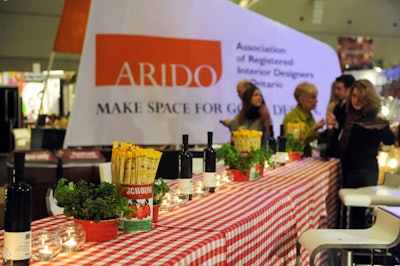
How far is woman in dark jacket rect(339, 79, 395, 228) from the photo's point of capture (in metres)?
4.53

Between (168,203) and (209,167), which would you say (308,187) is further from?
(168,203)

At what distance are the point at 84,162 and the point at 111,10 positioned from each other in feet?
5.65

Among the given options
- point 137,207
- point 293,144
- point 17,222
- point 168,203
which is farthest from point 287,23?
point 17,222

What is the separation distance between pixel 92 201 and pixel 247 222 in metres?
0.71

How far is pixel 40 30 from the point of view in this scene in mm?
17188

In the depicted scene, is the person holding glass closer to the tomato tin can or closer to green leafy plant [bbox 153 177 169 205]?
green leafy plant [bbox 153 177 169 205]

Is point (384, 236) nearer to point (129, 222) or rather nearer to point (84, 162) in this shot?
point (129, 222)

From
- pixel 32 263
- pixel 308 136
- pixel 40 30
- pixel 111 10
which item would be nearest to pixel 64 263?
pixel 32 263

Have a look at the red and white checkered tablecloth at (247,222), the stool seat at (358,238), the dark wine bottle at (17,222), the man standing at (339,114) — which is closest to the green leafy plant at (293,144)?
the man standing at (339,114)

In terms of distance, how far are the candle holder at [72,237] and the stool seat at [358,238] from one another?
124cm

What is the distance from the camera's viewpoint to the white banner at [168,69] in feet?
20.8

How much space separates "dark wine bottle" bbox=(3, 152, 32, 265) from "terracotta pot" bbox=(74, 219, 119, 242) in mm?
341

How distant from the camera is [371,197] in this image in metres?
3.84

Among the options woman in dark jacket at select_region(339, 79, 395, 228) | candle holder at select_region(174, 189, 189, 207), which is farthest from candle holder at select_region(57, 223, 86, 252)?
woman in dark jacket at select_region(339, 79, 395, 228)
